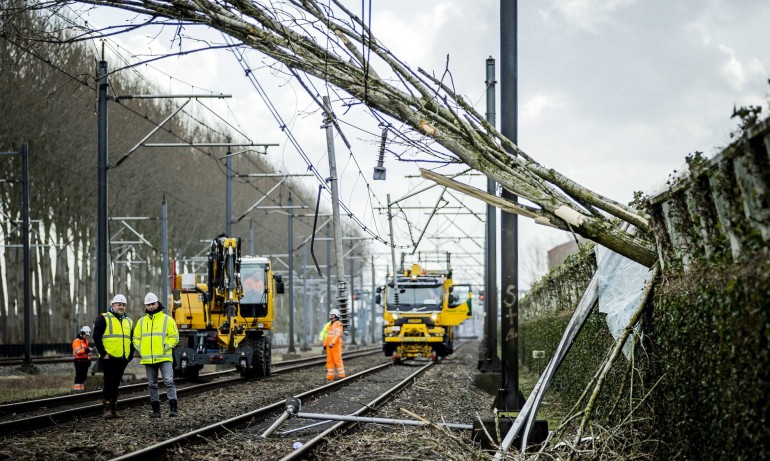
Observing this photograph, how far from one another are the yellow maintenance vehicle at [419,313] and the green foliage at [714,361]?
92.1 feet

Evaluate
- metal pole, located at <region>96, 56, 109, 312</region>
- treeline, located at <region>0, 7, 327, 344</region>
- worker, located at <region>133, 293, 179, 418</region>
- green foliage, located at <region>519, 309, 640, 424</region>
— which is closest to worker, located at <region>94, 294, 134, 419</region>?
worker, located at <region>133, 293, 179, 418</region>

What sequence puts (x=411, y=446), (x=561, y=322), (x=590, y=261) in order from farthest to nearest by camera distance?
(x=561, y=322), (x=590, y=261), (x=411, y=446)

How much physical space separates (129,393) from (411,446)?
38.8ft

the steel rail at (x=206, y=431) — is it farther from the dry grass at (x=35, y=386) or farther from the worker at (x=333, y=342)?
the dry grass at (x=35, y=386)

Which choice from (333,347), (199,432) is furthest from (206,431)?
(333,347)

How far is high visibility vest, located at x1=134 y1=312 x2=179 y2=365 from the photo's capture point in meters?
15.1

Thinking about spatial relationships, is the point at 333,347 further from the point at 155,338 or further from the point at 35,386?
the point at 155,338

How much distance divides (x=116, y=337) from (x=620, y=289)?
26.8ft

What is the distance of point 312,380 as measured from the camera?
26.2 metres

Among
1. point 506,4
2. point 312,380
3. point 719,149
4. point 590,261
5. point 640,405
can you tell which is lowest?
point 312,380

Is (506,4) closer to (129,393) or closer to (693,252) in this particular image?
(693,252)

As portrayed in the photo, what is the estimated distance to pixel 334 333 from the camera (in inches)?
972

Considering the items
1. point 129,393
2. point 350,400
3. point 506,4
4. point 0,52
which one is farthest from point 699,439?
point 0,52

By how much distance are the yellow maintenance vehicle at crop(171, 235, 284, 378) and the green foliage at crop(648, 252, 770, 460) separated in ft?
57.1
